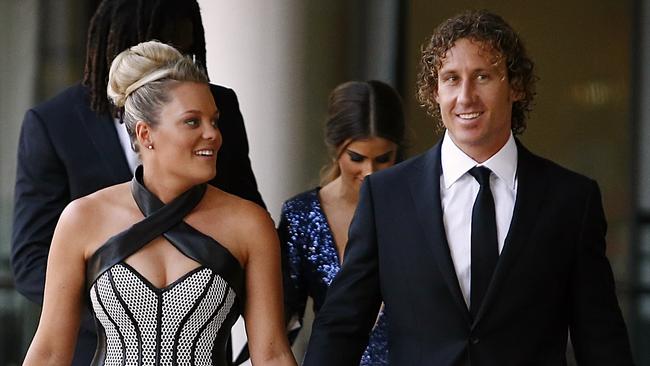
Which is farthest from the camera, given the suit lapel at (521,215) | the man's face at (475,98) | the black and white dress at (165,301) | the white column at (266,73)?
the white column at (266,73)

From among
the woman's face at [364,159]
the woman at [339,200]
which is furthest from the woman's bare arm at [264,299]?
the woman's face at [364,159]

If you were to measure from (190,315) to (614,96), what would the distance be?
4294 millimetres

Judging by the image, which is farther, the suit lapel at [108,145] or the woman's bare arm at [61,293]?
the suit lapel at [108,145]

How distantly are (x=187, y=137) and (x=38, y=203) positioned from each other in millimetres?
764

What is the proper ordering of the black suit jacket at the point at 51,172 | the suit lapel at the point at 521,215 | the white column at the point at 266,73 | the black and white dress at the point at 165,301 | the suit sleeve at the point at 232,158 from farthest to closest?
the white column at the point at 266,73 < the suit sleeve at the point at 232,158 < the black suit jacket at the point at 51,172 < the black and white dress at the point at 165,301 < the suit lapel at the point at 521,215

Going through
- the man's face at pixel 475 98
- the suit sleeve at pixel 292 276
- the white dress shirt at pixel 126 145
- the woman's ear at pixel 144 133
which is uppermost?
the man's face at pixel 475 98

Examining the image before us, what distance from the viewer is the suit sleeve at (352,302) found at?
3984mm

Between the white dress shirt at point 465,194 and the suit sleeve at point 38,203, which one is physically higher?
the white dress shirt at point 465,194

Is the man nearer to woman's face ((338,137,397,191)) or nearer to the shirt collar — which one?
the shirt collar

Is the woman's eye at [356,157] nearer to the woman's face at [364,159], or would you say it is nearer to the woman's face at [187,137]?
the woman's face at [364,159]

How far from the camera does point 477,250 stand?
3.81 m

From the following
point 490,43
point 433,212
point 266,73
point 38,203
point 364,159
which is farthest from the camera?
point 266,73

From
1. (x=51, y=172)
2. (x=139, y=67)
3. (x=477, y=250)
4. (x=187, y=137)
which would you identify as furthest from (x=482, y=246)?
(x=51, y=172)

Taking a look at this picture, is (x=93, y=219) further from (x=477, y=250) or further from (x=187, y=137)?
(x=477, y=250)
